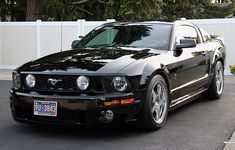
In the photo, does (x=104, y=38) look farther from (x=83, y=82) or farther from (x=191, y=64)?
(x=83, y=82)

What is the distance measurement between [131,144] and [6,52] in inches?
500

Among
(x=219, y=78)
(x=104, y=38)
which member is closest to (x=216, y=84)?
(x=219, y=78)

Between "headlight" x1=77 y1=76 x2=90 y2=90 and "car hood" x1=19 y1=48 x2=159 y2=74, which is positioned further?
"car hood" x1=19 y1=48 x2=159 y2=74

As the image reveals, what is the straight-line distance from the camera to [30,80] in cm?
599

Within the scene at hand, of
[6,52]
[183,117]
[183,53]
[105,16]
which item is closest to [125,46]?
[183,53]

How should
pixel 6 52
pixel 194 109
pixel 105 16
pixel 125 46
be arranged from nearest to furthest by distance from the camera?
pixel 125 46
pixel 194 109
pixel 6 52
pixel 105 16

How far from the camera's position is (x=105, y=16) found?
22797 mm

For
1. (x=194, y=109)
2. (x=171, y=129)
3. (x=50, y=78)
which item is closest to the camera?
(x=50, y=78)

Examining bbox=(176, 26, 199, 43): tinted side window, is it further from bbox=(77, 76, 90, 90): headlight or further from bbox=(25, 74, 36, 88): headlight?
bbox=(25, 74, 36, 88): headlight

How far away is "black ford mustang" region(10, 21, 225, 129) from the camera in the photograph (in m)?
5.63

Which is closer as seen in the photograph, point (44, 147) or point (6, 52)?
point (44, 147)

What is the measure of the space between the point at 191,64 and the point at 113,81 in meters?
2.12

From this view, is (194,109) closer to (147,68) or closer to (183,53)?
(183,53)

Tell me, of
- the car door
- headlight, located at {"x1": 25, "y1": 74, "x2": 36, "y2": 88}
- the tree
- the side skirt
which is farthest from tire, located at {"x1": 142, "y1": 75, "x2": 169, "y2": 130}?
the tree
